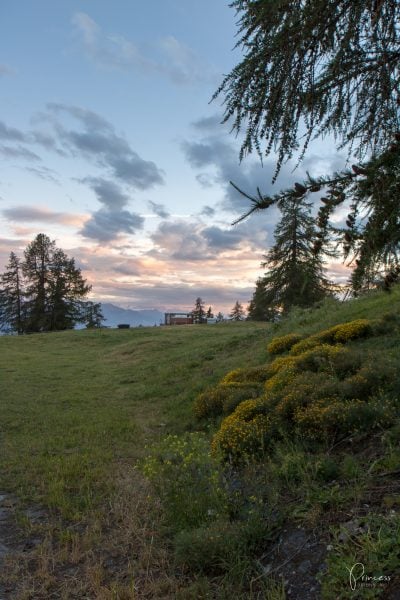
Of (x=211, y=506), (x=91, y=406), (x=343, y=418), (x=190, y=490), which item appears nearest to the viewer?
(x=211, y=506)

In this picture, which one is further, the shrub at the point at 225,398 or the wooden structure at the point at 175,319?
the wooden structure at the point at 175,319

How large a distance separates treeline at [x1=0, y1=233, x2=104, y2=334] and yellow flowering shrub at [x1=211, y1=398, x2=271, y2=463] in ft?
137

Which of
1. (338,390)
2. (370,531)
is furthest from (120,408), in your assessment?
(370,531)

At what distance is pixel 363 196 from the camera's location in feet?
9.00

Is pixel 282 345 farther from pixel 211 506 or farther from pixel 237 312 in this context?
pixel 237 312

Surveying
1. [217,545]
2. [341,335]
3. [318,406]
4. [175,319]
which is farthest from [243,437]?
[175,319]

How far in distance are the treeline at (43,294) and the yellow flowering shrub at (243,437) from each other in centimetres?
4175

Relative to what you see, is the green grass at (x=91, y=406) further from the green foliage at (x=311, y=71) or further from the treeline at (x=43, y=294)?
the treeline at (x=43, y=294)

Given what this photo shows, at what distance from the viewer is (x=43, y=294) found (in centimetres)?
4578

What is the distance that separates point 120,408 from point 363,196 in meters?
8.44

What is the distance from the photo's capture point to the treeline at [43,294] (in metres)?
45.5

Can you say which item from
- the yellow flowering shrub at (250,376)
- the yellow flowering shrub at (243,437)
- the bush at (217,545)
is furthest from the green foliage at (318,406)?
the bush at (217,545)

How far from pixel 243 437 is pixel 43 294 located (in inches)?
1729

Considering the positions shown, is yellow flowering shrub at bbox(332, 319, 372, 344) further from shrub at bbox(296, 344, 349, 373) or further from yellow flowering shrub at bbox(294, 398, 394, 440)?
yellow flowering shrub at bbox(294, 398, 394, 440)
